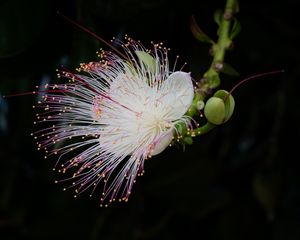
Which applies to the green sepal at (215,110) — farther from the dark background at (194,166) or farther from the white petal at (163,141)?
the dark background at (194,166)

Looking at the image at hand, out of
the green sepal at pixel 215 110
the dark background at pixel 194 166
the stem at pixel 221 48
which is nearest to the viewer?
the green sepal at pixel 215 110

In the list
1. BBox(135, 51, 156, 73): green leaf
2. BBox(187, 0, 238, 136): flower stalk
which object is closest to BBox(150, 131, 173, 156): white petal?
BBox(187, 0, 238, 136): flower stalk

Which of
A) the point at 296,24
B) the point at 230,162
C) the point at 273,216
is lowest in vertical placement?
the point at 273,216

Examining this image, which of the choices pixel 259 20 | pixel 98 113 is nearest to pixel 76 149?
pixel 98 113

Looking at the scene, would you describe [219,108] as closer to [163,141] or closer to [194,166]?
[163,141]

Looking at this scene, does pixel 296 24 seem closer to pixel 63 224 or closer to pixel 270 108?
pixel 270 108

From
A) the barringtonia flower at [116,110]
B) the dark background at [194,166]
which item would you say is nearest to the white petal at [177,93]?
the barringtonia flower at [116,110]

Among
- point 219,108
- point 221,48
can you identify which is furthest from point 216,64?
point 219,108
